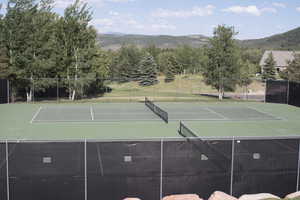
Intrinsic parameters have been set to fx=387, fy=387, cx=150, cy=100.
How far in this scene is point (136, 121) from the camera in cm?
2391

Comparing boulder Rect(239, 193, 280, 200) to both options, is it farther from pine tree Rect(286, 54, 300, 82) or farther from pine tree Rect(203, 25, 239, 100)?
pine tree Rect(286, 54, 300, 82)

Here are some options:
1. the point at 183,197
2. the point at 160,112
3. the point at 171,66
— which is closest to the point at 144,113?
the point at 160,112

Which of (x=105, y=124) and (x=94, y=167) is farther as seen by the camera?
(x=105, y=124)

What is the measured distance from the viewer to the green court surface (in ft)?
64.8

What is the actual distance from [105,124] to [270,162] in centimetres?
1319

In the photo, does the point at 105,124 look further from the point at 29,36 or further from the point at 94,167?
the point at 29,36

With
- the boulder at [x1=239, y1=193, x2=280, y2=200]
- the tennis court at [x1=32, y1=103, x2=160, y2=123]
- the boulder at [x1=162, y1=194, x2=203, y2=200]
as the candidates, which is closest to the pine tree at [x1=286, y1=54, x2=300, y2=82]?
the tennis court at [x1=32, y1=103, x2=160, y2=123]

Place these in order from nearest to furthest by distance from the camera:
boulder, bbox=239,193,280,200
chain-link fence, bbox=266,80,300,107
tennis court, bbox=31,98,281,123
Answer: boulder, bbox=239,193,280,200, tennis court, bbox=31,98,281,123, chain-link fence, bbox=266,80,300,107

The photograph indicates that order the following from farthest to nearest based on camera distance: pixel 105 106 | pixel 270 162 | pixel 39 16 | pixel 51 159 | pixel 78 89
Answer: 1. pixel 78 89
2. pixel 39 16
3. pixel 105 106
4. pixel 270 162
5. pixel 51 159

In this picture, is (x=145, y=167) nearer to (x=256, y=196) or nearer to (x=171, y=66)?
(x=256, y=196)

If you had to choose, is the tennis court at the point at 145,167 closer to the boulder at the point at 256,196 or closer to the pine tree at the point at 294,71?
the boulder at the point at 256,196

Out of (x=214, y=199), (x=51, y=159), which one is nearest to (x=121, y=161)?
(x=51, y=159)

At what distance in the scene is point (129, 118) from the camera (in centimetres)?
2511

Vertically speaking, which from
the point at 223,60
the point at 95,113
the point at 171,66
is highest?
the point at 223,60
